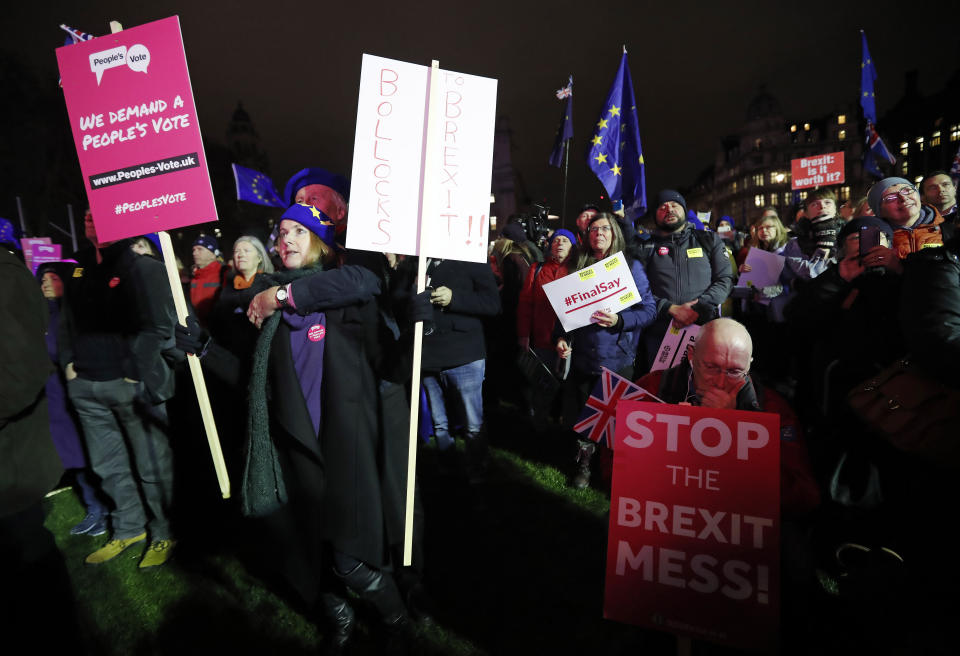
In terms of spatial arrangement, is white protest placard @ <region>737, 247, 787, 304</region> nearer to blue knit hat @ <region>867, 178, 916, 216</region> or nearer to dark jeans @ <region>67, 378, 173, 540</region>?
blue knit hat @ <region>867, 178, 916, 216</region>

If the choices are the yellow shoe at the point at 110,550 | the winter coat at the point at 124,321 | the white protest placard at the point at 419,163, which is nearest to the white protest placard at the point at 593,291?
the white protest placard at the point at 419,163

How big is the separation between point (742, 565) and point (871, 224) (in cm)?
243

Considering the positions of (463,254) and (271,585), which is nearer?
(463,254)

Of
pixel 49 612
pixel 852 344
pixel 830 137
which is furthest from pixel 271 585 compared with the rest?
pixel 830 137

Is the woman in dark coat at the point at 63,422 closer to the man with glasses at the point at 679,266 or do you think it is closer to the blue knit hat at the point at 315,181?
the blue knit hat at the point at 315,181

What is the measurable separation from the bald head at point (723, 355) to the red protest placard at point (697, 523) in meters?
0.45

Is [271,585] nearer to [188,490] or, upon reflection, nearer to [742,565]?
[188,490]

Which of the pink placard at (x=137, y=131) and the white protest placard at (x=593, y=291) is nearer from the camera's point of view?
the pink placard at (x=137, y=131)

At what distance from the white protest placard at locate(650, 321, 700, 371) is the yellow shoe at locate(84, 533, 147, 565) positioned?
4364 millimetres

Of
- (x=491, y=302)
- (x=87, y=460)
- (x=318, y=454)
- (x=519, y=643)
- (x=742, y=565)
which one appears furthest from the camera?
(x=87, y=460)

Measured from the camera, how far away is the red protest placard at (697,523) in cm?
152

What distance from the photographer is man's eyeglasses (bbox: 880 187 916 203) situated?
3.64m

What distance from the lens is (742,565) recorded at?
1.54 m

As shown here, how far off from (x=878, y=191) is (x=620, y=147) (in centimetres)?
289
